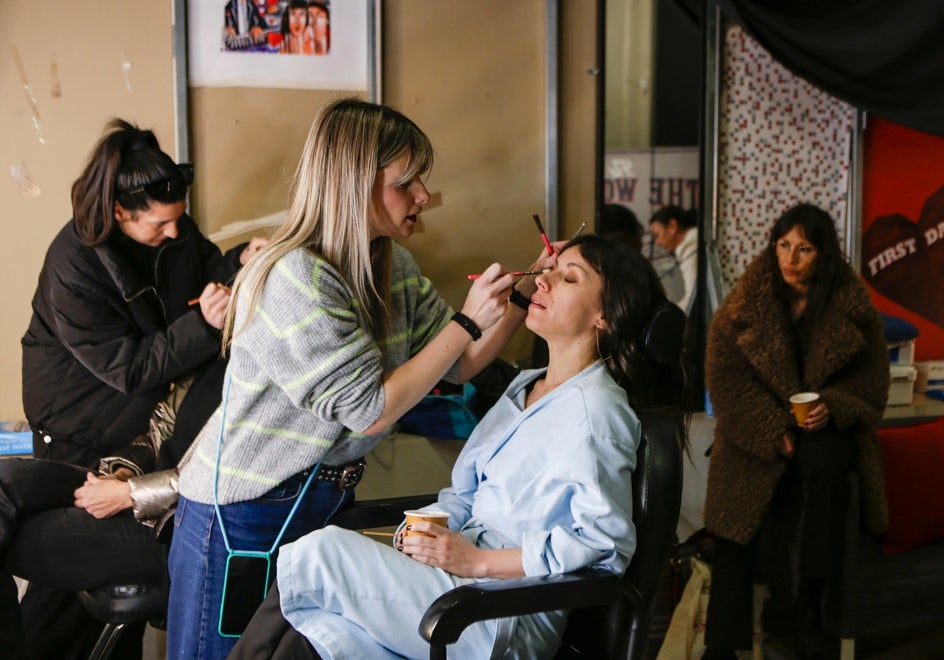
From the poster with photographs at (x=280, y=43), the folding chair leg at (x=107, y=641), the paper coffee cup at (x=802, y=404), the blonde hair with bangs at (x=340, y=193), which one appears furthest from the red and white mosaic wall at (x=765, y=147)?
the folding chair leg at (x=107, y=641)

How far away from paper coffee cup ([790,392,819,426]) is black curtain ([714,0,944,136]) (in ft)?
3.66

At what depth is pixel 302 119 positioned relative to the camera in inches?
134

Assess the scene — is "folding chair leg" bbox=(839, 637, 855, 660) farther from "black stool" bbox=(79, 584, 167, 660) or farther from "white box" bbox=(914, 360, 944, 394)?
"black stool" bbox=(79, 584, 167, 660)

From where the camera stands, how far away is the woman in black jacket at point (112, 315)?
2.52 metres

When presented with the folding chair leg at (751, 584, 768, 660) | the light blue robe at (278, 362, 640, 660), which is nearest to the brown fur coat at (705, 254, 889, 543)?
the folding chair leg at (751, 584, 768, 660)

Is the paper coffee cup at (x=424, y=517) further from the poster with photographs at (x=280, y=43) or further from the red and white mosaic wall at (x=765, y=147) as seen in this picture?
the red and white mosaic wall at (x=765, y=147)

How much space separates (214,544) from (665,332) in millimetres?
940

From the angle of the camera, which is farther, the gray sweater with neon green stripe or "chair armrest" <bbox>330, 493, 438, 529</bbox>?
"chair armrest" <bbox>330, 493, 438, 529</bbox>

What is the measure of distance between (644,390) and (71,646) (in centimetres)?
175

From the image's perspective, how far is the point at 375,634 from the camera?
164cm

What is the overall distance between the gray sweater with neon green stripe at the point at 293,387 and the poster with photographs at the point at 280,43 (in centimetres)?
179

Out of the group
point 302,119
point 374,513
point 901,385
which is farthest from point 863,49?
point 374,513

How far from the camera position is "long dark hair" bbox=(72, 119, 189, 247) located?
2.55 meters

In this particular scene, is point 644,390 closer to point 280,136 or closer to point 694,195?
point 280,136
